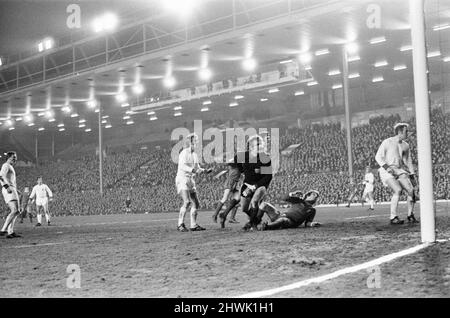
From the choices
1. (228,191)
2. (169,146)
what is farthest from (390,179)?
(169,146)

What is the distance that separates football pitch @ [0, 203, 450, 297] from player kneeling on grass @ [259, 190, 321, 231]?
1463mm

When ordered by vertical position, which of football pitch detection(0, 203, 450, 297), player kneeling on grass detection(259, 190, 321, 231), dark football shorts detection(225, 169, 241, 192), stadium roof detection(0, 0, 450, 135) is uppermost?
stadium roof detection(0, 0, 450, 135)

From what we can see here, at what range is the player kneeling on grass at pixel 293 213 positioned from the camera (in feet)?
32.6

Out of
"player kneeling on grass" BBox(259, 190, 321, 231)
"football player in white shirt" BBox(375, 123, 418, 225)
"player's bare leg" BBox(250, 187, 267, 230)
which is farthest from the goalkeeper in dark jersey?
"football player in white shirt" BBox(375, 123, 418, 225)

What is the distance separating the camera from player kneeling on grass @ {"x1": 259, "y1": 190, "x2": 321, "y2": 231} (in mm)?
9922

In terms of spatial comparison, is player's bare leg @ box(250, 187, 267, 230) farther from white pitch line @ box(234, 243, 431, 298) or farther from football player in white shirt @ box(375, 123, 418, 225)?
white pitch line @ box(234, 243, 431, 298)

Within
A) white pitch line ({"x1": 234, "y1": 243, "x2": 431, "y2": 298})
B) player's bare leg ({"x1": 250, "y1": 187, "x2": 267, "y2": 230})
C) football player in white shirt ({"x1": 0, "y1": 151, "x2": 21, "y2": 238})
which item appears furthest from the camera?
football player in white shirt ({"x1": 0, "y1": 151, "x2": 21, "y2": 238})

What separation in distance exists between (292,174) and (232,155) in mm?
3790

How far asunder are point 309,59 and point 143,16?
10.5 meters

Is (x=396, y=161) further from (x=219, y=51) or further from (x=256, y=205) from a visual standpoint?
(x=219, y=51)

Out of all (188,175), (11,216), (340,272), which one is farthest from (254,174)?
(11,216)

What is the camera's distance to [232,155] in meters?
30.3

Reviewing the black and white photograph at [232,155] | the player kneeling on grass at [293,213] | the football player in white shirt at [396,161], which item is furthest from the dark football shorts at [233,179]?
the football player in white shirt at [396,161]

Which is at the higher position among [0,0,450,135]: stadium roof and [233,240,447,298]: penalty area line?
[0,0,450,135]: stadium roof
